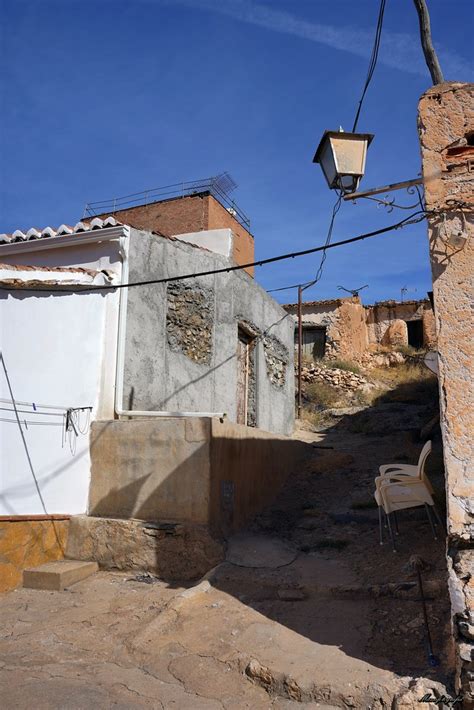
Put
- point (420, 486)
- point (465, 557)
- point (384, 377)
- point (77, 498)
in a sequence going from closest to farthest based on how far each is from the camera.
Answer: point (465, 557) < point (420, 486) < point (77, 498) < point (384, 377)

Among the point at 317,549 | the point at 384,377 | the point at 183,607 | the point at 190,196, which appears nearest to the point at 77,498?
the point at 183,607

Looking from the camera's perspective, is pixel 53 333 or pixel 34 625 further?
pixel 53 333

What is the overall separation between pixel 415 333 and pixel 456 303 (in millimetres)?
23252

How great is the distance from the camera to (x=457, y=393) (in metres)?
4.12

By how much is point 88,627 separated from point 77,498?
101 inches

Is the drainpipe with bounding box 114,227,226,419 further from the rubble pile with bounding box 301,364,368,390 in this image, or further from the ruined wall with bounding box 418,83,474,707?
the rubble pile with bounding box 301,364,368,390

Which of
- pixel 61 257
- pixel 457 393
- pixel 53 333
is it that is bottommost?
pixel 457 393

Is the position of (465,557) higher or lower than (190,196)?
lower

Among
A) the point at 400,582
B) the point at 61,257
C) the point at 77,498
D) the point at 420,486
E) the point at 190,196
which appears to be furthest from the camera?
the point at 190,196

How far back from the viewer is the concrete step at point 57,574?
266 inches

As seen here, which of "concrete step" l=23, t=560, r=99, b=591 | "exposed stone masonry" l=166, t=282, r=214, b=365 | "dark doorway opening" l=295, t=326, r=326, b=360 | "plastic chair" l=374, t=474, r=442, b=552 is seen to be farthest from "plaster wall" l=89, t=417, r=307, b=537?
"dark doorway opening" l=295, t=326, r=326, b=360

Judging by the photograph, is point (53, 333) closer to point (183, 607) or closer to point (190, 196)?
point (183, 607)

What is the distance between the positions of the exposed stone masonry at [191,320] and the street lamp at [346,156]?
17.9 ft

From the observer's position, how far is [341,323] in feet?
84.1
